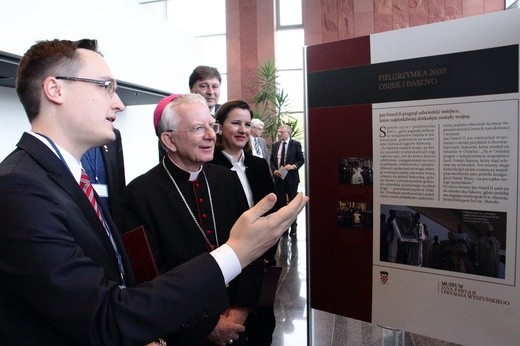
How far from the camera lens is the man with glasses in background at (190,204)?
5.85 feet

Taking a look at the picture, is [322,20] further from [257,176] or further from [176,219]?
[176,219]

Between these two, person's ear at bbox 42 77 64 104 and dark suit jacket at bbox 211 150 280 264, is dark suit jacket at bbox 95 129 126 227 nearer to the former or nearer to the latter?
dark suit jacket at bbox 211 150 280 264

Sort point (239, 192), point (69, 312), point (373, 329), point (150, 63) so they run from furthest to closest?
1. point (150, 63)
2. point (373, 329)
3. point (239, 192)
4. point (69, 312)

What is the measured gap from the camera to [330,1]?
10484mm

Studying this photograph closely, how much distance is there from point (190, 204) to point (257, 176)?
3.05 feet

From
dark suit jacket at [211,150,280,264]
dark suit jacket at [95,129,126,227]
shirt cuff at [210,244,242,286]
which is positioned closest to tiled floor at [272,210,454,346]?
dark suit jacket at [211,150,280,264]

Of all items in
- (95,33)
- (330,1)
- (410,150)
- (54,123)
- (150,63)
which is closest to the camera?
(54,123)

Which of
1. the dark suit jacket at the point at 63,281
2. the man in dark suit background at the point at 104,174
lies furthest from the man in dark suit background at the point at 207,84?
the dark suit jacket at the point at 63,281

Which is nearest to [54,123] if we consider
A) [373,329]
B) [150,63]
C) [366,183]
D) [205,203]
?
[205,203]

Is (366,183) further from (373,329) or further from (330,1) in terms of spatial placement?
(330,1)

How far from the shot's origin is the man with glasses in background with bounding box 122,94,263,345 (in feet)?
5.85

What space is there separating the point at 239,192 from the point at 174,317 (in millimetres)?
1104

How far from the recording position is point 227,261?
43.3 inches

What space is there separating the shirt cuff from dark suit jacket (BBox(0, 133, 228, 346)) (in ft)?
0.06
